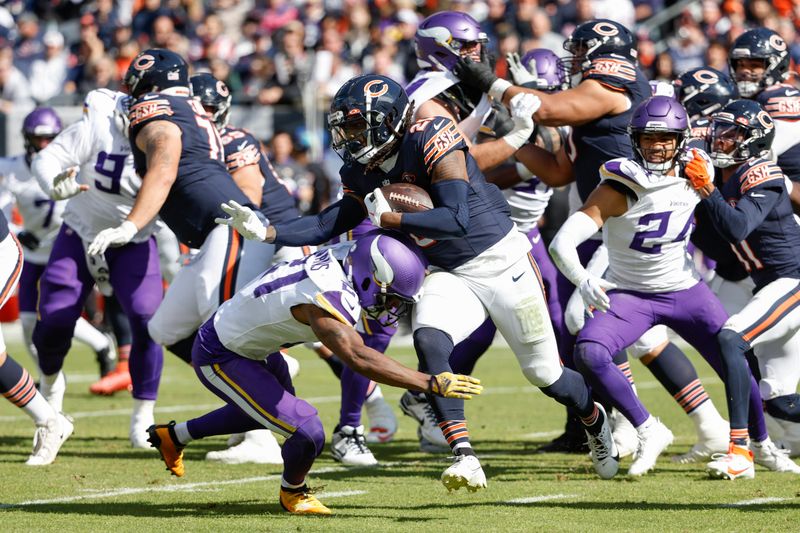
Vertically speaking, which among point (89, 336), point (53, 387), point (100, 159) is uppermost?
point (100, 159)

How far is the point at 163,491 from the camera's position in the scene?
5.48 meters

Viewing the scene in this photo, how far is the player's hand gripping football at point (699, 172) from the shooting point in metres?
5.65

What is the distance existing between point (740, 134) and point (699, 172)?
52 cm

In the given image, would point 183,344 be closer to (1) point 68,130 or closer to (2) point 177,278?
(2) point 177,278

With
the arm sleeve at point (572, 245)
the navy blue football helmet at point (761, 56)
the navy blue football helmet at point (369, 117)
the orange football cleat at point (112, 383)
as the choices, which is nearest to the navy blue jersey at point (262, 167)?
the navy blue football helmet at point (369, 117)

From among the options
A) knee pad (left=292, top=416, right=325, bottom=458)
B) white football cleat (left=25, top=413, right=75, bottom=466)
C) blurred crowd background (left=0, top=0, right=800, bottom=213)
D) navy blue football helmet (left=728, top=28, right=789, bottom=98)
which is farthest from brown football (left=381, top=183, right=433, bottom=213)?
blurred crowd background (left=0, top=0, right=800, bottom=213)

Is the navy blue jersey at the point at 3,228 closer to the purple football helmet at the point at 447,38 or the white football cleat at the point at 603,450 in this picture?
the purple football helmet at the point at 447,38

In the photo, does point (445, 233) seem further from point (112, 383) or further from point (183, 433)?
point (112, 383)

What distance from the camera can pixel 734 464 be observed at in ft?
18.4

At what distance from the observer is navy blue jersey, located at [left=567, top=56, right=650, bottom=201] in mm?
6395

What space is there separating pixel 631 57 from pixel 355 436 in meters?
2.40

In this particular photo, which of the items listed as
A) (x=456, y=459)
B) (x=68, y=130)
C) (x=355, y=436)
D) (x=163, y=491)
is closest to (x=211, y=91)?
(x=68, y=130)

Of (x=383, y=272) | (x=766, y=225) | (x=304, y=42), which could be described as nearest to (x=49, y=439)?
(x=383, y=272)

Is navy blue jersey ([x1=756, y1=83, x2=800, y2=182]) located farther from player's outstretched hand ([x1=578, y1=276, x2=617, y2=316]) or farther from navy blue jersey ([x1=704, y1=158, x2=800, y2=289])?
player's outstretched hand ([x1=578, y1=276, x2=617, y2=316])
